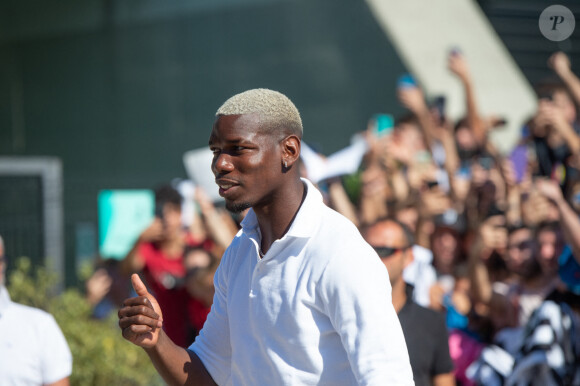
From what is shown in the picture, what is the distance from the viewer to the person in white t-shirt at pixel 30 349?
4145 millimetres

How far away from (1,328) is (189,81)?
34.9 feet

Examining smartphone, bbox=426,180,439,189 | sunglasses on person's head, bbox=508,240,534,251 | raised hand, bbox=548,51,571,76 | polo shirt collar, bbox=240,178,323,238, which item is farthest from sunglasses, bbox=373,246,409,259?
smartphone, bbox=426,180,439,189

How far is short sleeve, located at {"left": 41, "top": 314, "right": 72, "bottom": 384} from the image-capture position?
166 inches

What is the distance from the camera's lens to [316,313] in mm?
2357

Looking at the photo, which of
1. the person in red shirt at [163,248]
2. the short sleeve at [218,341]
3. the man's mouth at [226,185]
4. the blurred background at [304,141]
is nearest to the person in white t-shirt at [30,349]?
the short sleeve at [218,341]

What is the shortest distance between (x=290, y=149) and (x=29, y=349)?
2225 millimetres

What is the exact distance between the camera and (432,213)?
21.2 feet

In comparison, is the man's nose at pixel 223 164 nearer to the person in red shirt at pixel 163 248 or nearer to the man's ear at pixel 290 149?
the man's ear at pixel 290 149

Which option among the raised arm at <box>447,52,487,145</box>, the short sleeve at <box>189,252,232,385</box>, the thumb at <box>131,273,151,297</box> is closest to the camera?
the thumb at <box>131,273,151,297</box>

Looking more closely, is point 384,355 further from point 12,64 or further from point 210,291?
point 12,64

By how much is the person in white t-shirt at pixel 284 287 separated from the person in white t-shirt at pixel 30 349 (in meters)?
1.74

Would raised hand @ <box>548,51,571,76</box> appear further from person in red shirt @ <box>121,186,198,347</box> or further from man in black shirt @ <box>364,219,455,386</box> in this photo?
person in red shirt @ <box>121,186,198,347</box>

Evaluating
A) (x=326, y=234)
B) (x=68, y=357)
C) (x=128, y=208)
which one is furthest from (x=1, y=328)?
(x=128, y=208)

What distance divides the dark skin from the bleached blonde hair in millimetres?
14
